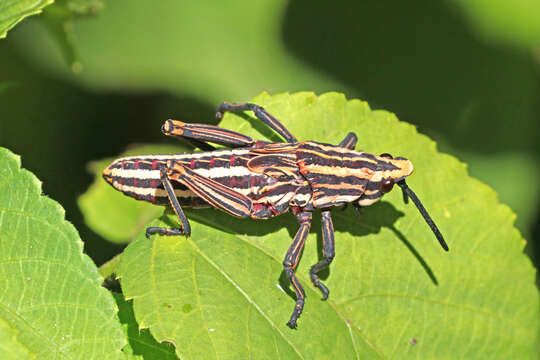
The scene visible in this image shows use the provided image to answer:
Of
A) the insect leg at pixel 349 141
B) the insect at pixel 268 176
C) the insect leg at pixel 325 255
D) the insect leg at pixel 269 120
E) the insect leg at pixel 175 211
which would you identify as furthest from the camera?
the insect leg at pixel 349 141

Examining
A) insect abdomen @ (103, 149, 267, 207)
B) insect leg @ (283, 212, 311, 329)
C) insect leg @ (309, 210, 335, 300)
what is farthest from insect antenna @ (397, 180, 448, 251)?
insect abdomen @ (103, 149, 267, 207)

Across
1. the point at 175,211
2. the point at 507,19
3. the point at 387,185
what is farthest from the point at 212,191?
the point at 507,19

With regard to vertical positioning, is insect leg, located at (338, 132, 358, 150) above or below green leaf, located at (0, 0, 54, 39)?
below

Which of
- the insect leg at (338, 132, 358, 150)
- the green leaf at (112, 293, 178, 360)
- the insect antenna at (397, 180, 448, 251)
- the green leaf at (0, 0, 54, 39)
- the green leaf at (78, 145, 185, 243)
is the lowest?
the green leaf at (78, 145, 185, 243)

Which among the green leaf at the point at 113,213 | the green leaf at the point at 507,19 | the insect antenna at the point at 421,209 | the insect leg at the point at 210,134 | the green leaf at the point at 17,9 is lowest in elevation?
the green leaf at the point at 113,213

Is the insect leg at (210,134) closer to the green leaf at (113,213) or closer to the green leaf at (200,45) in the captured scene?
the green leaf at (113,213)

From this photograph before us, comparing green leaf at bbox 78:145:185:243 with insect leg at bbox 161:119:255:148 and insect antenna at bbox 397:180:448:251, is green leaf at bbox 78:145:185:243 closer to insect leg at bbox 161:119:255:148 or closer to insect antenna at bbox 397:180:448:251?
insect leg at bbox 161:119:255:148

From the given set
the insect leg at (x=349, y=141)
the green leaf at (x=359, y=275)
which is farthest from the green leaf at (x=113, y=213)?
the insect leg at (x=349, y=141)

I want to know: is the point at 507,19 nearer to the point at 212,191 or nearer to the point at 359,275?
the point at 359,275
